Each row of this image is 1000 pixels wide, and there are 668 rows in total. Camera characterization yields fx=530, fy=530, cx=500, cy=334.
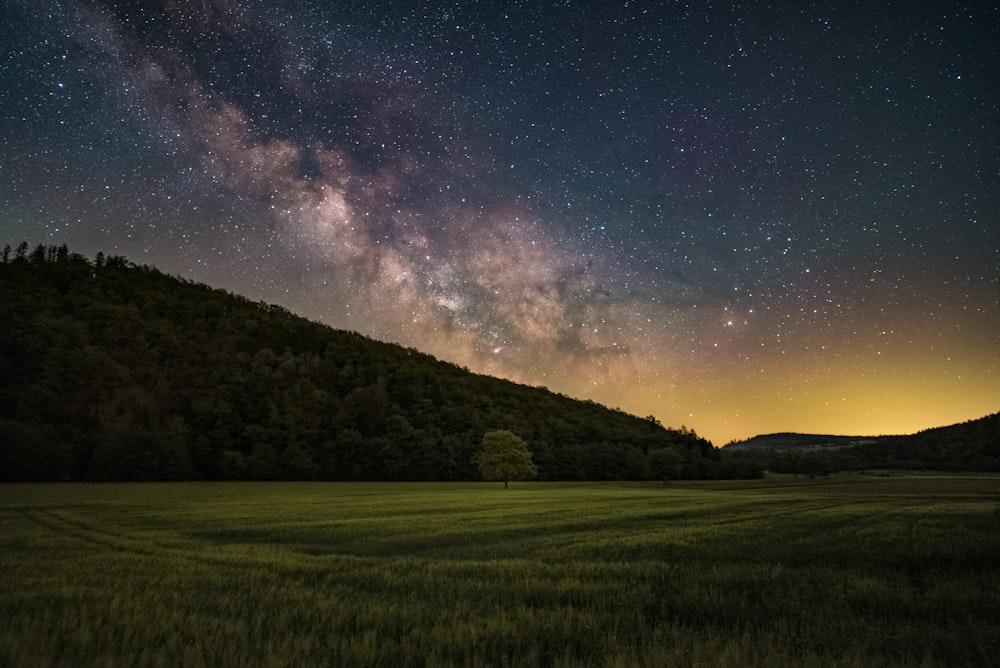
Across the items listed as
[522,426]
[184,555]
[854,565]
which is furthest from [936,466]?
[184,555]

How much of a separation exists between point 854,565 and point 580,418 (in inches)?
5238

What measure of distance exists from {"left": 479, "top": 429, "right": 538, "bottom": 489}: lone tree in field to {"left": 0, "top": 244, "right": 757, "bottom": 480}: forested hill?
19.8 meters

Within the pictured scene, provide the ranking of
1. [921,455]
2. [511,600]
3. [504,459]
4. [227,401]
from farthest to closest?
[921,455] → [227,401] → [504,459] → [511,600]

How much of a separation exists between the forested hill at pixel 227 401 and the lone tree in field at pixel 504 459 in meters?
19.8

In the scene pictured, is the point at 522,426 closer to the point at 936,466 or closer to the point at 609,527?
the point at 609,527

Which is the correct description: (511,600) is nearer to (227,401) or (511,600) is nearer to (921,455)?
(227,401)

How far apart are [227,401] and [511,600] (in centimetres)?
10600

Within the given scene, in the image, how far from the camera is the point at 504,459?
254ft

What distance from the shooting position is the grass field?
5.70 metres

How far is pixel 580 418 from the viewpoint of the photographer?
5664 inches

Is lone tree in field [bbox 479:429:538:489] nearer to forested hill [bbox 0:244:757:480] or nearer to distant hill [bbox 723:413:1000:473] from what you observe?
forested hill [bbox 0:244:757:480]

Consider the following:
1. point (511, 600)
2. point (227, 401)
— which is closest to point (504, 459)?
point (227, 401)

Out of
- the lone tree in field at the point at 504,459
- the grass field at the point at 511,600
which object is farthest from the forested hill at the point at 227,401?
the grass field at the point at 511,600

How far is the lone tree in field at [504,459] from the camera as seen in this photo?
7675 centimetres
